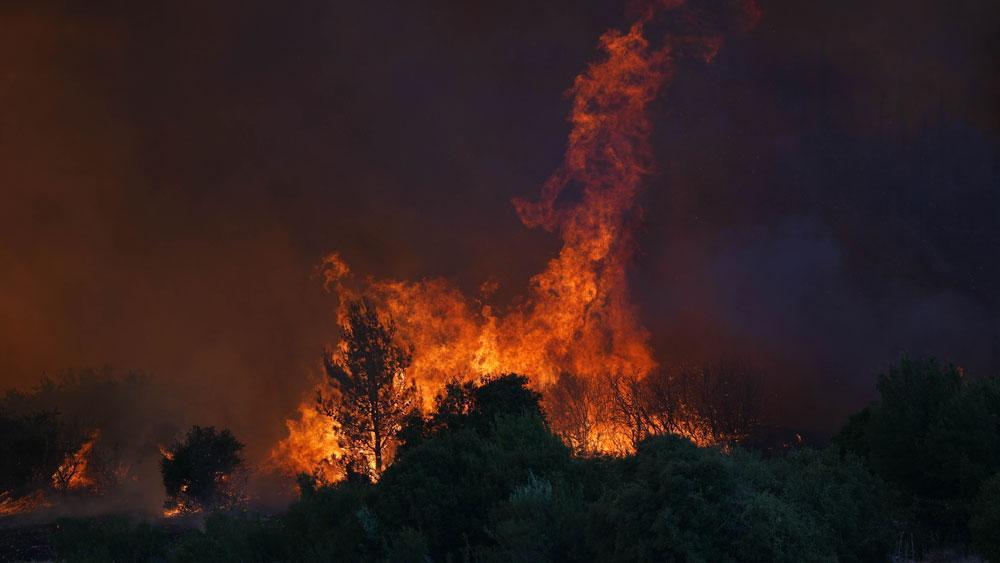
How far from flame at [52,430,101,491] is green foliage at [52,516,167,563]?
20.4 metres

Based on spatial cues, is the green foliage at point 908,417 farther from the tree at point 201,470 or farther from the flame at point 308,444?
the flame at point 308,444

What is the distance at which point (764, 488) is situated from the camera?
12.1m

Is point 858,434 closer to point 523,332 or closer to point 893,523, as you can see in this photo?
point 893,523

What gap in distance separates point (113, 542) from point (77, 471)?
26949 millimetres

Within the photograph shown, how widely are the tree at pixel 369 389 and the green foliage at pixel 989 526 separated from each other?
24936 millimetres

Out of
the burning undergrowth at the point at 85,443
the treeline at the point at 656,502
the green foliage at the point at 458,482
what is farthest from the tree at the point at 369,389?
the green foliage at the point at 458,482

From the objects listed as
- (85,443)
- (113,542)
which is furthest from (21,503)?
(113,542)

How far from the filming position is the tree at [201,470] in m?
32.2

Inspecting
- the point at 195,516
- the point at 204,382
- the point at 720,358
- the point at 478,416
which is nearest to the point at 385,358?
the point at 195,516

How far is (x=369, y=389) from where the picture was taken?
115 ft

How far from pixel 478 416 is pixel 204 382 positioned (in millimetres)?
47542

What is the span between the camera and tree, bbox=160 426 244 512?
1270 inches

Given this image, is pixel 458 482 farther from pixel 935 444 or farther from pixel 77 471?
pixel 77 471

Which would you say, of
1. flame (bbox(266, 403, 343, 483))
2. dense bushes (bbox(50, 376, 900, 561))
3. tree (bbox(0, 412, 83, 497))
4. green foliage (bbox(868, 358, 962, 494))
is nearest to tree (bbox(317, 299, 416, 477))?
flame (bbox(266, 403, 343, 483))
